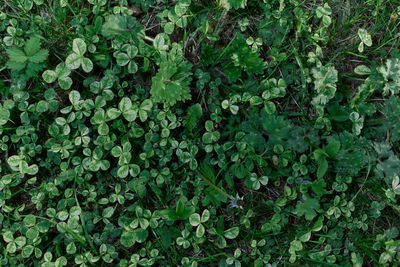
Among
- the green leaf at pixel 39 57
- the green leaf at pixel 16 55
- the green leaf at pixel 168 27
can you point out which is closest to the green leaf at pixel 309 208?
→ the green leaf at pixel 168 27

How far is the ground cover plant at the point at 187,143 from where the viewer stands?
277 centimetres

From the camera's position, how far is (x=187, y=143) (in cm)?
286

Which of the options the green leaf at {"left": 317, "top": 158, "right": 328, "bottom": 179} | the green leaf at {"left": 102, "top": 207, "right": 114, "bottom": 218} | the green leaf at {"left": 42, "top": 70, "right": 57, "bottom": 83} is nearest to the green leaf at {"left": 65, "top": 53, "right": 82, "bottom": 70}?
the green leaf at {"left": 42, "top": 70, "right": 57, "bottom": 83}

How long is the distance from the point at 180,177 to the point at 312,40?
1570 mm

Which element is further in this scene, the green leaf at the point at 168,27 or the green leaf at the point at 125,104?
the green leaf at the point at 168,27

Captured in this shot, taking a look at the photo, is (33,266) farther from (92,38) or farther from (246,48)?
(246,48)

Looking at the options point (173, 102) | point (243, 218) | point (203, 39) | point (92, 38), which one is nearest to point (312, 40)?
point (203, 39)

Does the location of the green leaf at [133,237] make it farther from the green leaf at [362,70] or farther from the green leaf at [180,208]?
the green leaf at [362,70]

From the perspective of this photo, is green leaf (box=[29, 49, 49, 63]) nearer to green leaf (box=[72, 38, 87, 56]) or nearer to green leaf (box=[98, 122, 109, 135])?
green leaf (box=[72, 38, 87, 56])

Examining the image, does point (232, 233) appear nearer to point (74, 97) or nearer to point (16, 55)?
point (74, 97)

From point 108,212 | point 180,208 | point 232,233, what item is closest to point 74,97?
point 108,212

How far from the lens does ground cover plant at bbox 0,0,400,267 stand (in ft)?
9.09

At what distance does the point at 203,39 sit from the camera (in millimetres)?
3031

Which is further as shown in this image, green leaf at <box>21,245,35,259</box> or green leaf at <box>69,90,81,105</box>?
green leaf at <box>69,90,81,105</box>
